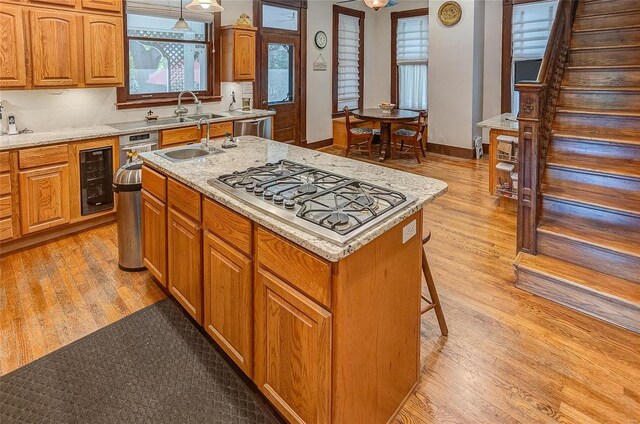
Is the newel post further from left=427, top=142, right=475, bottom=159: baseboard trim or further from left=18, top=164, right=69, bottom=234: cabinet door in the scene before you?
left=427, top=142, right=475, bottom=159: baseboard trim

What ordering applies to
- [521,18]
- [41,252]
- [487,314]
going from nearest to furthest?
[487,314] < [41,252] < [521,18]

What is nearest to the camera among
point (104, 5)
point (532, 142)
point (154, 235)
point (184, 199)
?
point (184, 199)

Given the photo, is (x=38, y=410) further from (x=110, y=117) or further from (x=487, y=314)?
(x=110, y=117)

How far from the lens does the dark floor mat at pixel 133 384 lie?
1946mm

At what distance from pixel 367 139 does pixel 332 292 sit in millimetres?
Answer: 6530

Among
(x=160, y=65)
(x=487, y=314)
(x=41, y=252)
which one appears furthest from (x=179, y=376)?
(x=160, y=65)

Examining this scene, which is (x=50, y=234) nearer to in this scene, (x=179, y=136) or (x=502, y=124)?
(x=179, y=136)

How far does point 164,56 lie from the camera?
545 centimetres

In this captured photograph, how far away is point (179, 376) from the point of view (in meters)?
2.21

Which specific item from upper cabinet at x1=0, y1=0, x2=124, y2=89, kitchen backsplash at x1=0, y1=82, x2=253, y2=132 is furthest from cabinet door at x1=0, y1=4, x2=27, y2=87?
kitchen backsplash at x1=0, y1=82, x2=253, y2=132

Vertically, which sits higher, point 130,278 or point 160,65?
point 160,65

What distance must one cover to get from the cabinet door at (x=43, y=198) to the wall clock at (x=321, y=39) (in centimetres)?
520

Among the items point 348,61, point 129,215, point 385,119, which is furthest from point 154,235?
point 348,61

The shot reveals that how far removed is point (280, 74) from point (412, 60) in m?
2.88
